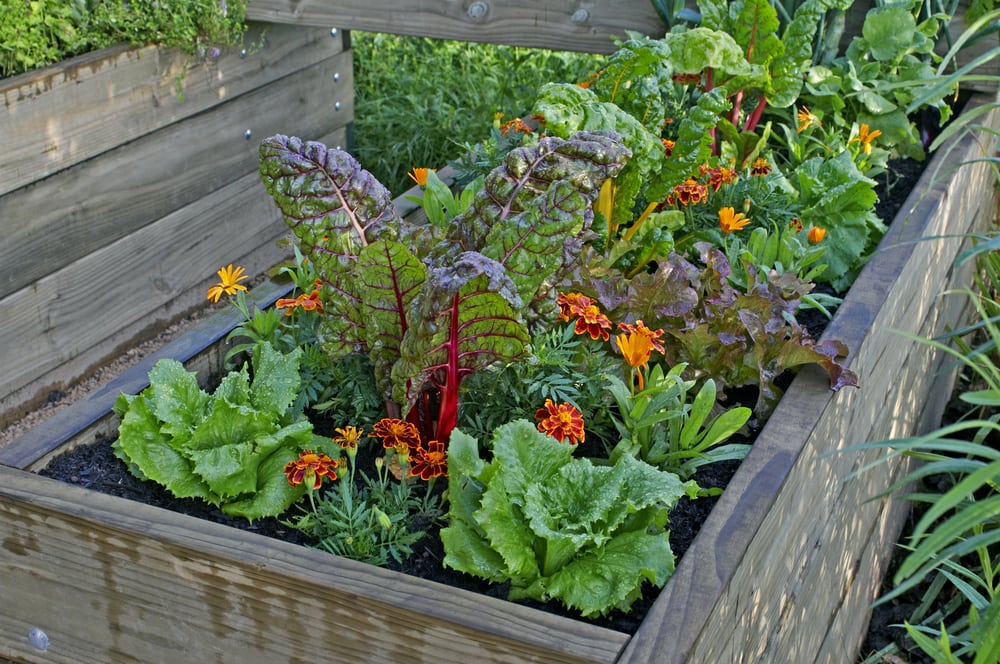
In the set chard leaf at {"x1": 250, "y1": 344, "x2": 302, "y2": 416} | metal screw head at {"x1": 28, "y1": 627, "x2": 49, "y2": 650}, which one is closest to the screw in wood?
chard leaf at {"x1": 250, "y1": 344, "x2": 302, "y2": 416}

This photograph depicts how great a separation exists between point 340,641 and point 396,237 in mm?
698

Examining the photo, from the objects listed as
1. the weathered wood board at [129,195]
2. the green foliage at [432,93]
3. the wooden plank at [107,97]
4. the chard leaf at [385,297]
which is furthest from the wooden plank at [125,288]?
the chard leaf at [385,297]

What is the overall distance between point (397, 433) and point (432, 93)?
3.26 meters

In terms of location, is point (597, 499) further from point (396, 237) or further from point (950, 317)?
point (950, 317)

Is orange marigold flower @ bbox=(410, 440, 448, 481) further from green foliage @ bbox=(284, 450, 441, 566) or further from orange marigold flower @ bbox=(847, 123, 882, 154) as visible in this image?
orange marigold flower @ bbox=(847, 123, 882, 154)

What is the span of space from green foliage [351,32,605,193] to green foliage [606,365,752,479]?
2.54 meters

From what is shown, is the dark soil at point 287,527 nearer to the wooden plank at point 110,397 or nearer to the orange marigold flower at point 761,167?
the wooden plank at point 110,397

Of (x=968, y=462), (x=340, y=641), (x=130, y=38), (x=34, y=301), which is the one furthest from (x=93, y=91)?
(x=968, y=462)

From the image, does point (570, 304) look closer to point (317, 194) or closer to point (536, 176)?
point (536, 176)

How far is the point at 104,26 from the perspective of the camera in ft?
10.3

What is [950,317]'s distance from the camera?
11.0 ft

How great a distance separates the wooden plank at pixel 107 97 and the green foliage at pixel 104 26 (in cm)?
5

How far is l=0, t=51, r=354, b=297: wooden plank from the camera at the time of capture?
2926mm

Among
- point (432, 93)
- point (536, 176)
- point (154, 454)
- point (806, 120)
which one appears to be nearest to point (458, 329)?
point (536, 176)
